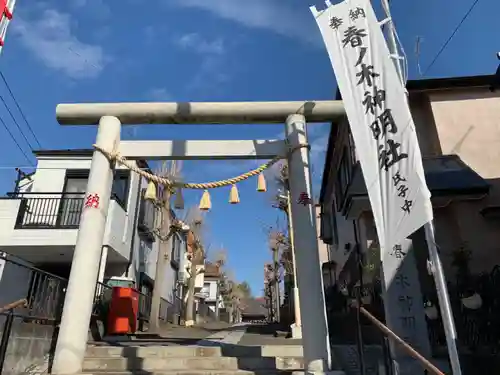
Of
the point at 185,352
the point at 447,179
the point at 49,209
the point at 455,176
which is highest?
the point at 49,209

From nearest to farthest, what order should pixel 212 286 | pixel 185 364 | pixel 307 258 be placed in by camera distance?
pixel 185 364
pixel 307 258
pixel 212 286

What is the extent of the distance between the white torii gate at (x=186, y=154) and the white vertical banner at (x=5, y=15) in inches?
62.9

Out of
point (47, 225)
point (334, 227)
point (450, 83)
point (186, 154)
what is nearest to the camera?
point (186, 154)

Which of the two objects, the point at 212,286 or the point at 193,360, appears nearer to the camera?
the point at 193,360

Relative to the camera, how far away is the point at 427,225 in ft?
13.6

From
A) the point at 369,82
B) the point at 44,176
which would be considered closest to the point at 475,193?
the point at 369,82

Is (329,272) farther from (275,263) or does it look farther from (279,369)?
(279,369)

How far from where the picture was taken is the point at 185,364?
21.8 feet

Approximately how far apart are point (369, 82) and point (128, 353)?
6.44 meters

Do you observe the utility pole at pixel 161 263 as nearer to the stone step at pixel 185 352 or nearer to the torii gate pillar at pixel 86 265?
the torii gate pillar at pixel 86 265

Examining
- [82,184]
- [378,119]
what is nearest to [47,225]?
[82,184]

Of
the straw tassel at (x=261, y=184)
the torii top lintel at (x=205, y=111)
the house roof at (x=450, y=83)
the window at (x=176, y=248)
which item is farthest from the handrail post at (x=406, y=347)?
the window at (x=176, y=248)

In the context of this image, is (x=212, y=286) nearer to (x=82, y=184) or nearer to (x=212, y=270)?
(x=212, y=270)

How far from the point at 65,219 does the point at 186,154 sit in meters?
8.81
